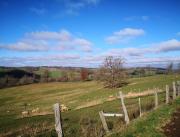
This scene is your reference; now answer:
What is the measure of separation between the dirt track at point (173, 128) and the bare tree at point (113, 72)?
186 feet

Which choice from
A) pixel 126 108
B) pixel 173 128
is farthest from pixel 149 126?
pixel 126 108

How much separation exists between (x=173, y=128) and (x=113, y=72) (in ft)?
197

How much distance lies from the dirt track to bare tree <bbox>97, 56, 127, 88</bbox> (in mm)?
56751

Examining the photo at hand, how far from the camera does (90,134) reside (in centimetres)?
1191

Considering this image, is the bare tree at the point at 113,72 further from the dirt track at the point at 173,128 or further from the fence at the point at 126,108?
the dirt track at the point at 173,128

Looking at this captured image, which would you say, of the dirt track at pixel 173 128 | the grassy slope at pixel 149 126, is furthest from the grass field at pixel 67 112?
the dirt track at pixel 173 128

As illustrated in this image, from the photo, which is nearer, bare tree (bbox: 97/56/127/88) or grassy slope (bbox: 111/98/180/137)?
grassy slope (bbox: 111/98/180/137)

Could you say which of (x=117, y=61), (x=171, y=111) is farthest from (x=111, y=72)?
(x=171, y=111)

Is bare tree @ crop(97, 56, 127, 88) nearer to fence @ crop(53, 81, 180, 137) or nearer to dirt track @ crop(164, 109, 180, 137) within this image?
fence @ crop(53, 81, 180, 137)

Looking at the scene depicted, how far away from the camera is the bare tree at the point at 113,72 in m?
72.8

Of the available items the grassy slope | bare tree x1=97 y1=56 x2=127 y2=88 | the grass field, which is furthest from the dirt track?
bare tree x1=97 y1=56 x2=127 y2=88

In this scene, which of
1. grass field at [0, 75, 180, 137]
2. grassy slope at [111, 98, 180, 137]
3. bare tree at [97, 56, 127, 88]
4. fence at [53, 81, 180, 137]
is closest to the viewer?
fence at [53, 81, 180, 137]

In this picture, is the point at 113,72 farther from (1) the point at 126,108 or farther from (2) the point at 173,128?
(2) the point at 173,128

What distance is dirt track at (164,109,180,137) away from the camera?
11666 millimetres
